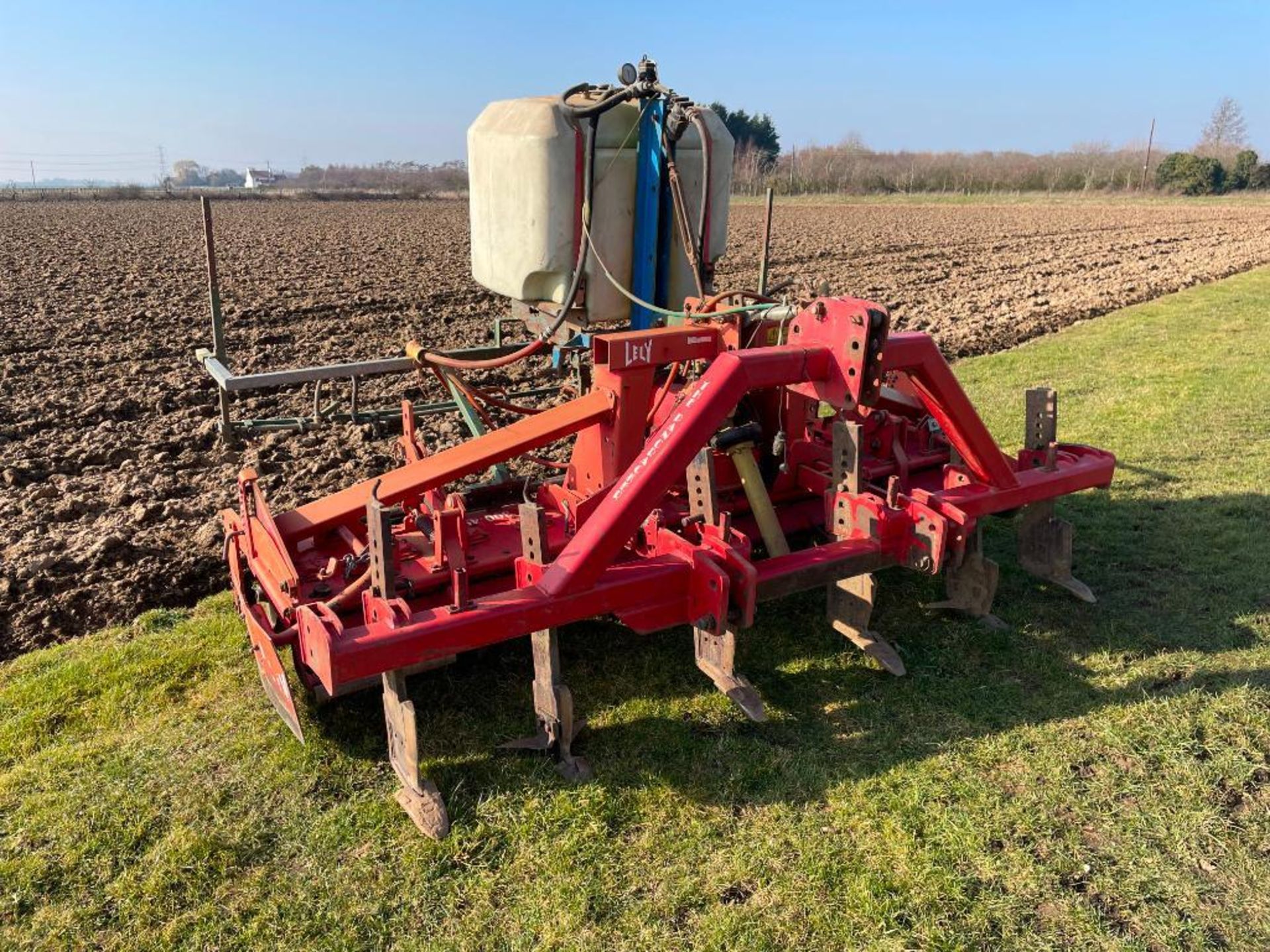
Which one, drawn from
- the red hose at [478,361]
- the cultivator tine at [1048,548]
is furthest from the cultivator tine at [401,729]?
the cultivator tine at [1048,548]

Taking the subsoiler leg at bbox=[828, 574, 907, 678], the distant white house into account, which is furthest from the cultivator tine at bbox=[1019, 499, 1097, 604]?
the distant white house

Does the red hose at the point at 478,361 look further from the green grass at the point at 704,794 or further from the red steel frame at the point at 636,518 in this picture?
the green grass at the point at 704,794

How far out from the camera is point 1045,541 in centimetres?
514

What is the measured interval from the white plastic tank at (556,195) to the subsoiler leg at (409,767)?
2.73 meters

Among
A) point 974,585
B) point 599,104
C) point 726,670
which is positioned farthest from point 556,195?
point 974,585

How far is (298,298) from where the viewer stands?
16.5m

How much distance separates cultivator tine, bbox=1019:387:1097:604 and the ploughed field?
459 centimetres

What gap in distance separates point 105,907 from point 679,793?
2020 mm

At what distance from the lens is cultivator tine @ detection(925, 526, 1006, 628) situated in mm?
4668

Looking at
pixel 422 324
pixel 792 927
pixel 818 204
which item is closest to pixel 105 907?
pixel 792 927

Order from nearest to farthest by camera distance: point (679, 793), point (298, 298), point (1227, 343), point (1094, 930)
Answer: point (1094, 930) < point (679, 793) < point (1227, 343) < point (298, 298)

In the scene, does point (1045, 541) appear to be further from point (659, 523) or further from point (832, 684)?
point (659, 523)

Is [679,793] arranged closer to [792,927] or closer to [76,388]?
[792,927]

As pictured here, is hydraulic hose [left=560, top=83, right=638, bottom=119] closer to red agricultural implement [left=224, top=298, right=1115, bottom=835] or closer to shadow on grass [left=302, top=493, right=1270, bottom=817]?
red agricultural implement [left=224, top=298, right=1115, bottom=835]
